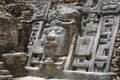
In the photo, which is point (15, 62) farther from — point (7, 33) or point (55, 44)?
point (55, 44)

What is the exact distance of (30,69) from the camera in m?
10.5

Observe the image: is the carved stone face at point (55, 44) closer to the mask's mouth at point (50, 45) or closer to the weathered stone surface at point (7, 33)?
the mask's mouth at point (50, 45)

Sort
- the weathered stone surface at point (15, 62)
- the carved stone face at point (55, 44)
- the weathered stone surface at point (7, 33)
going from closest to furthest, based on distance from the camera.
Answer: the weathered stone surface at point (15, 62) → the weathered stone surface at point (7, 33) → the carved stone face at point (55, 44)

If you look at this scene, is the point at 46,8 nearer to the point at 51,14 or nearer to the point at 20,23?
the point at 51,14

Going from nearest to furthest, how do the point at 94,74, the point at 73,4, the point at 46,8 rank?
the point at 94,74 → the point at 73,4 → the point at 46,8

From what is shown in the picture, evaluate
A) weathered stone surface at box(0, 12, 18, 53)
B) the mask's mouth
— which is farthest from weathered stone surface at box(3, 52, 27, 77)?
the mask's mouth

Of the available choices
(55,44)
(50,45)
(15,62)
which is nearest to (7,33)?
(15,62)

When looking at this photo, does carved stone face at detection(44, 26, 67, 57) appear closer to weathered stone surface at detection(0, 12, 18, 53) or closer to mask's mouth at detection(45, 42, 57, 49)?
mask's mouth at detection(45, 42, 57, 49)

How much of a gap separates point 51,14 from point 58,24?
1446 mm

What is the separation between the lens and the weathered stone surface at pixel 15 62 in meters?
9.67

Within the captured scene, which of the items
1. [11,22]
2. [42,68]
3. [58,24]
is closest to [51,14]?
[58,24]

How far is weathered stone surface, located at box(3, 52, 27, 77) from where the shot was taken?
381 inches

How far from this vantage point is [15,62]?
9773 mm

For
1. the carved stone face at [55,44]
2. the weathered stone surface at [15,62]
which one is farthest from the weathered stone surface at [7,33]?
the carved stone face at [55,44]
